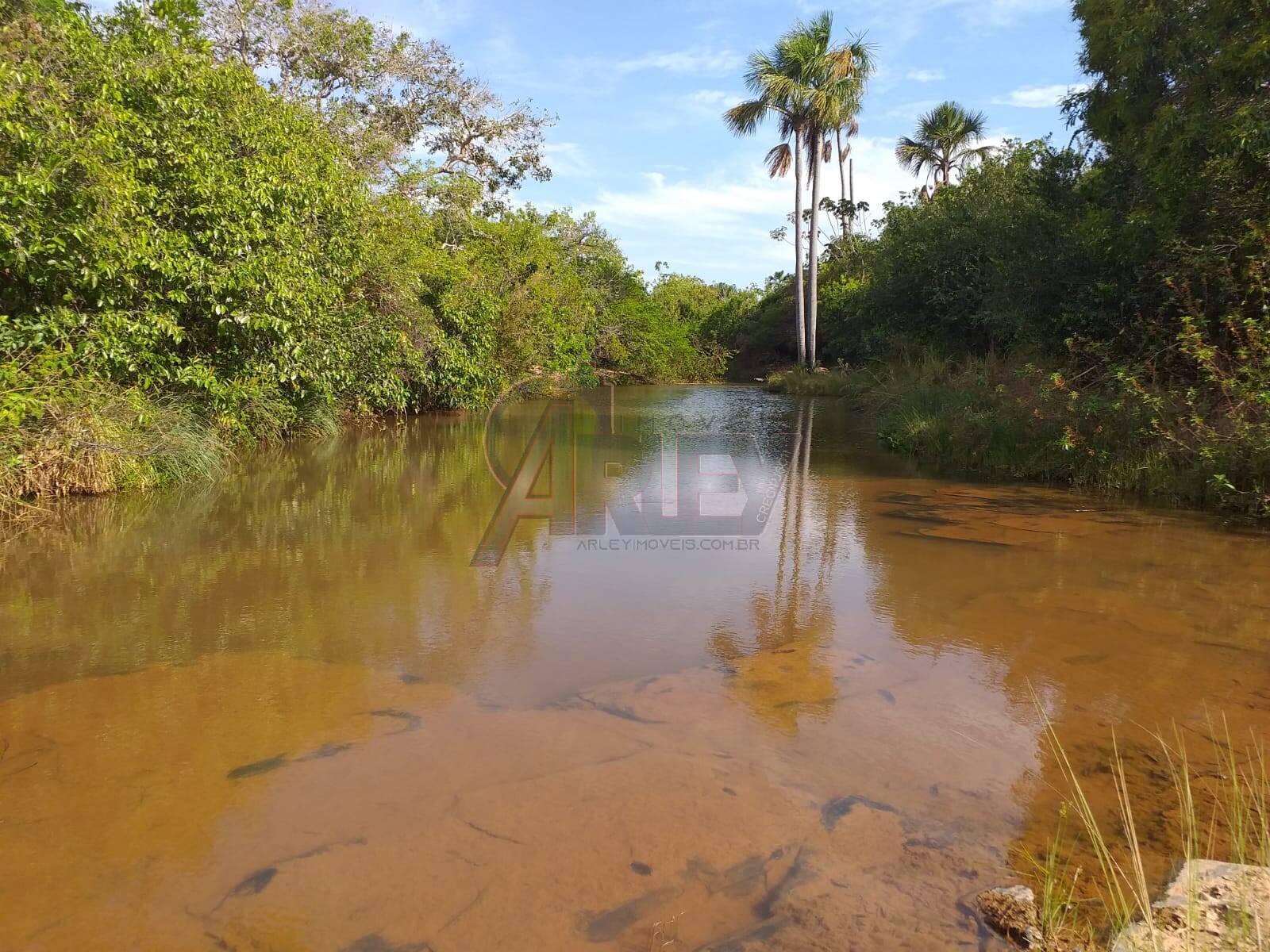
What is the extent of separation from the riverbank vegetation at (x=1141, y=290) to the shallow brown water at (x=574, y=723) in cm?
139

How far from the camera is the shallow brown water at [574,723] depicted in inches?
105

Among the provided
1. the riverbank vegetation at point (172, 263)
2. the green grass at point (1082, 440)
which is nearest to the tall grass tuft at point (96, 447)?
the riverbank vegetation at point (172, 263)

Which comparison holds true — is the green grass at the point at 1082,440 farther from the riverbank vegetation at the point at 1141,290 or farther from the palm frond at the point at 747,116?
the palm frond at the point at 747,116

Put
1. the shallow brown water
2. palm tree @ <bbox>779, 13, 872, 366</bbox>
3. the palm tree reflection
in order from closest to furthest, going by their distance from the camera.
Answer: the shallow brown water
the palm tree reflection
palm tree @ <bbox>779, 13, 872, 366</bbox>

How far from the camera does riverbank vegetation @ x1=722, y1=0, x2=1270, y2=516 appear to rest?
782 cm

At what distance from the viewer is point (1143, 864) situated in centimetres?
279

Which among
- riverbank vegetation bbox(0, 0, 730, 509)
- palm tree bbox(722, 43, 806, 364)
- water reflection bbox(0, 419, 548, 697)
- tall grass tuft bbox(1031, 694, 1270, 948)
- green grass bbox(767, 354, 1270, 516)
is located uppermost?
palm tree bbox(722, 43, 806, 364)

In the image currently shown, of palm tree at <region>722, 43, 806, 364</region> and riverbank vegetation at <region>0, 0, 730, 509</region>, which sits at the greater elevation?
palm tree at <region>722, 43, 806, 364</region>

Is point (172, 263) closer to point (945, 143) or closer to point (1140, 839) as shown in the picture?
point (1140, 839)

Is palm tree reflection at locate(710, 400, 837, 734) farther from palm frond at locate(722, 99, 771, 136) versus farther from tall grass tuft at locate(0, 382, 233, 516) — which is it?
palm frond at locate(722, 99, 771, 136)

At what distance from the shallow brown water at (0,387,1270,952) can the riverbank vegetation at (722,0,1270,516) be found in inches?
54.8

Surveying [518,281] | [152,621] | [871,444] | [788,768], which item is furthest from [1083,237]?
[518,281]

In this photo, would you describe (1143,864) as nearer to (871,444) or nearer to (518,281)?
(871,444)

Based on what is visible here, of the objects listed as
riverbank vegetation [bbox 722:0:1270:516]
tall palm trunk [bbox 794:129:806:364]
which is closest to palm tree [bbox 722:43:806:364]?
tall palm trunk [bbox 794:129:806:364]
